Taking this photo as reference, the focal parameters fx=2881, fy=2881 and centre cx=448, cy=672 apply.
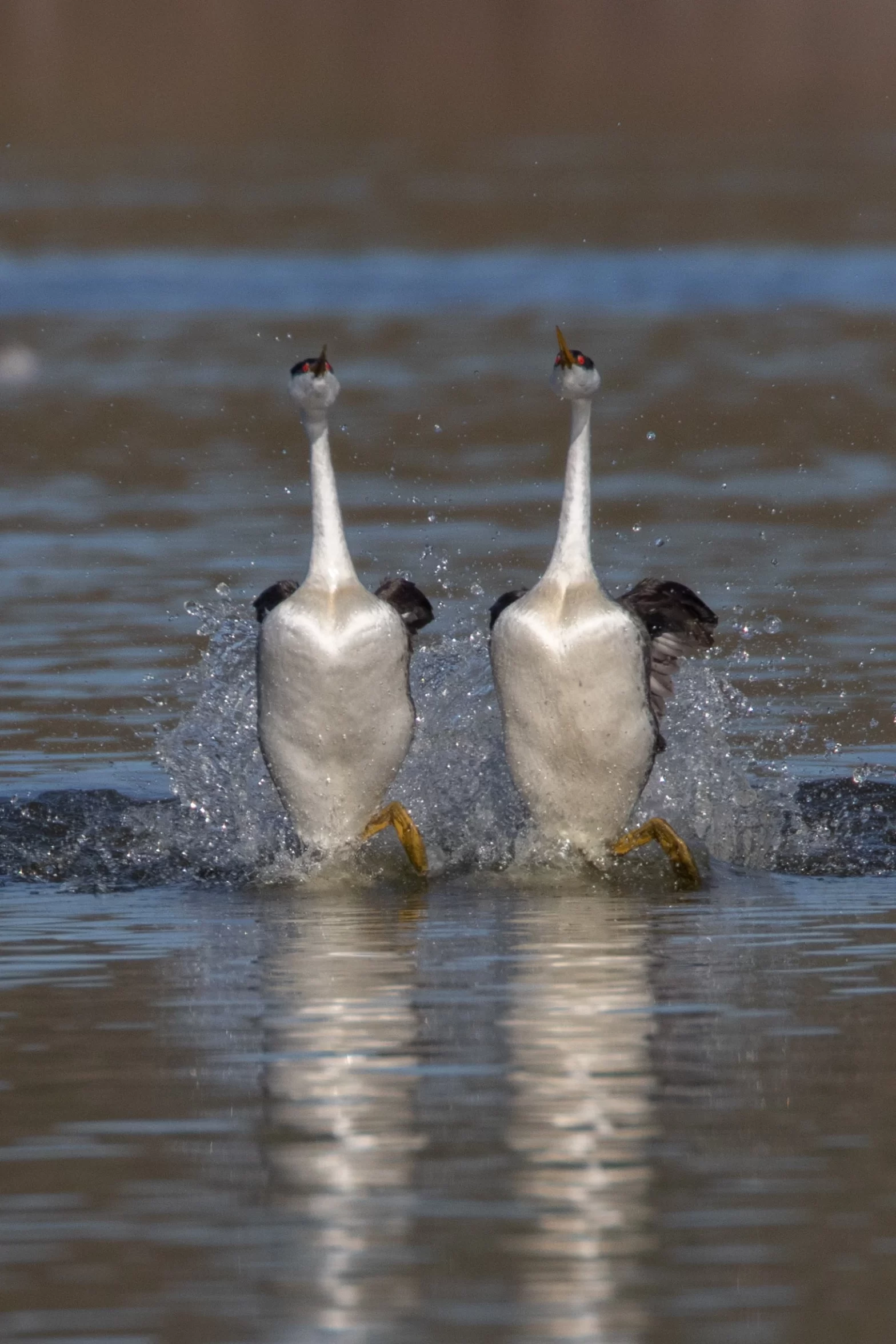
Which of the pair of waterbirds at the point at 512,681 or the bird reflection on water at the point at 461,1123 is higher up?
the pair of waterbirds at the point at 512,681

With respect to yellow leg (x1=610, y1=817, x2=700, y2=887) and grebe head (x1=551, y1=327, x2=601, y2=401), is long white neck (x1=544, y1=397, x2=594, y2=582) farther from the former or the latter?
yellow leg (x1=610, y1=817, x2=700, y2=887)

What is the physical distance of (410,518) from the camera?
1969 cm

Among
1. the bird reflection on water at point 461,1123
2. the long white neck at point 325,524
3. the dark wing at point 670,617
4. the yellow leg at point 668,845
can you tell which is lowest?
the bird reflection on water at point 461,1123

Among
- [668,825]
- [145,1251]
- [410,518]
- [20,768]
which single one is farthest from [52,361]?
[145,1251]

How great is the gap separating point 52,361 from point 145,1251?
25.6 metres

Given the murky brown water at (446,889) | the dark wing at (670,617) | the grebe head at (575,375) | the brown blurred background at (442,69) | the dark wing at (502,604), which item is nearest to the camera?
the murky brown water at (446,889)

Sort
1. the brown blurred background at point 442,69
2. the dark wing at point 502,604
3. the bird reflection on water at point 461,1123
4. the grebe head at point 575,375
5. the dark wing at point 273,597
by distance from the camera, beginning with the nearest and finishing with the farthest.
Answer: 1. the bird reflection on water at point 461,1123
2. the dark wing at point 502,604
3. the dark wing at point 273,597
4. the grebe head at point 575,375
5. the brown blurred background at point 442,69

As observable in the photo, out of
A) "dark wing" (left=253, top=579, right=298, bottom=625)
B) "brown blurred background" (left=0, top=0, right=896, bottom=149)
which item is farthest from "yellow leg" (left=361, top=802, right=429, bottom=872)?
"brown blurred background" (left=0, top=0, right=896, bottom=149)

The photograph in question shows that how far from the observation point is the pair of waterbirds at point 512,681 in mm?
10906

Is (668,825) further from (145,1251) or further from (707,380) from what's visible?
(707,380)

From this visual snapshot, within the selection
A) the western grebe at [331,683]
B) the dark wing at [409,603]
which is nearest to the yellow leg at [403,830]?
the western grebe at [331,683]

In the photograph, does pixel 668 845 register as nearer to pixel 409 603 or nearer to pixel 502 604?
pixel 502 604

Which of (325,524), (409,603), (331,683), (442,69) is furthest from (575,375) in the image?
(442,69)

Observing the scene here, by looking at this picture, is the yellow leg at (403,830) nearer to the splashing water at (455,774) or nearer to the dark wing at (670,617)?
the splashing water at (455,774)
